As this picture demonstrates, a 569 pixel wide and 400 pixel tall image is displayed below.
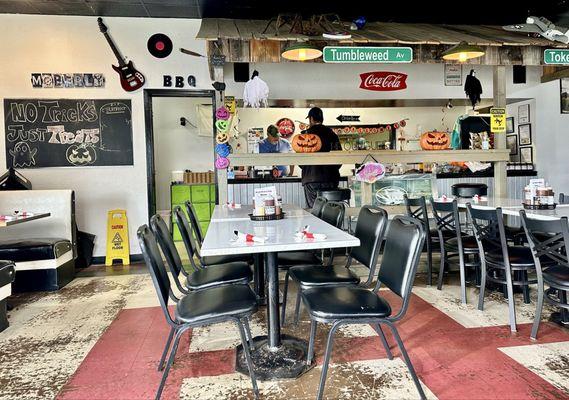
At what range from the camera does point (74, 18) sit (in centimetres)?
588

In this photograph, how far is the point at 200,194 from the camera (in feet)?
24.9

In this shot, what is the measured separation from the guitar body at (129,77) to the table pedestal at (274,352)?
4507 millimetres

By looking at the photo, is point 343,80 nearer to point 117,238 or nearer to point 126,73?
point 126,73

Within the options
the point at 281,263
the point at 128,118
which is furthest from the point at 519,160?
the point at 128,118

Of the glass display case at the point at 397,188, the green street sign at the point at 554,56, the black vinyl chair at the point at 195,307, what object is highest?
the green street sign at the point at 554,56

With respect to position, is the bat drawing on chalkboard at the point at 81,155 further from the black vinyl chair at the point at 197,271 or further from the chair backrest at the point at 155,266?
the chair backrest at the point at 155,266

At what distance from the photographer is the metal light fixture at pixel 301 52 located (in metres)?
4.14

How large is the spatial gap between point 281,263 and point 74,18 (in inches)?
198

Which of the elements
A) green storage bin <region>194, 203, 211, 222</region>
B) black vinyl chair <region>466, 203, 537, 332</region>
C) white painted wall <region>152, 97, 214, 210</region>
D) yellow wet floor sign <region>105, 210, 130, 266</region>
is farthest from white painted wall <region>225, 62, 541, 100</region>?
black vinyl chair <region>466, 203, 537, 332</region>

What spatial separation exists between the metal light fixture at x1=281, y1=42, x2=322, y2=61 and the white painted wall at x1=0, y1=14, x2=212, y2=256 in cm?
218

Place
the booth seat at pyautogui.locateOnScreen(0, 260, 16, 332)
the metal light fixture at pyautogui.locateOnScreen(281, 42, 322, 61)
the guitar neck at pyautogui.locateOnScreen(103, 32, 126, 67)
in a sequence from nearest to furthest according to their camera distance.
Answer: the booth seat at pyautogui.locateOnScreen(0, 260, 16, 332), the metal light fixture at pyautogui.locateOnScreen(281, 42, 322, 61), the guitar neck at pyautogui.locateOnScreen(103, 32, 126, 67)

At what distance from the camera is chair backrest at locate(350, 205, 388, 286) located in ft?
8.48

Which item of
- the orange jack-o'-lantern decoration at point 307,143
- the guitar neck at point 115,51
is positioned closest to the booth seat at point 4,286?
the orange jack-o'-lantern decoration at point 307,143

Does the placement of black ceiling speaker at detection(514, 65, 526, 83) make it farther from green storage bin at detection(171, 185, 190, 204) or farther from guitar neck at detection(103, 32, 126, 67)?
guitar neck at detection(103, 32, 126, 67)
